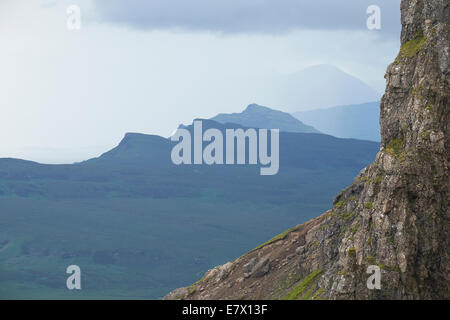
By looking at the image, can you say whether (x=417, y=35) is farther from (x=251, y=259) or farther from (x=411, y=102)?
(x=251, y=259)

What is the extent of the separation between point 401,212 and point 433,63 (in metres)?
24.4

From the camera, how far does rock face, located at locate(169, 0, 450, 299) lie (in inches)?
4466

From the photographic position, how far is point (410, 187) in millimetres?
116250

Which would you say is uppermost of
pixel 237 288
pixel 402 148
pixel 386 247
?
pixel 402 148

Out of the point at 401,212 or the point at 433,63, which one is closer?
the point at 401,212

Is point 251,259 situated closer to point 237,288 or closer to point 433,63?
point 237,288

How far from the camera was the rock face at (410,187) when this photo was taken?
113438 mm
